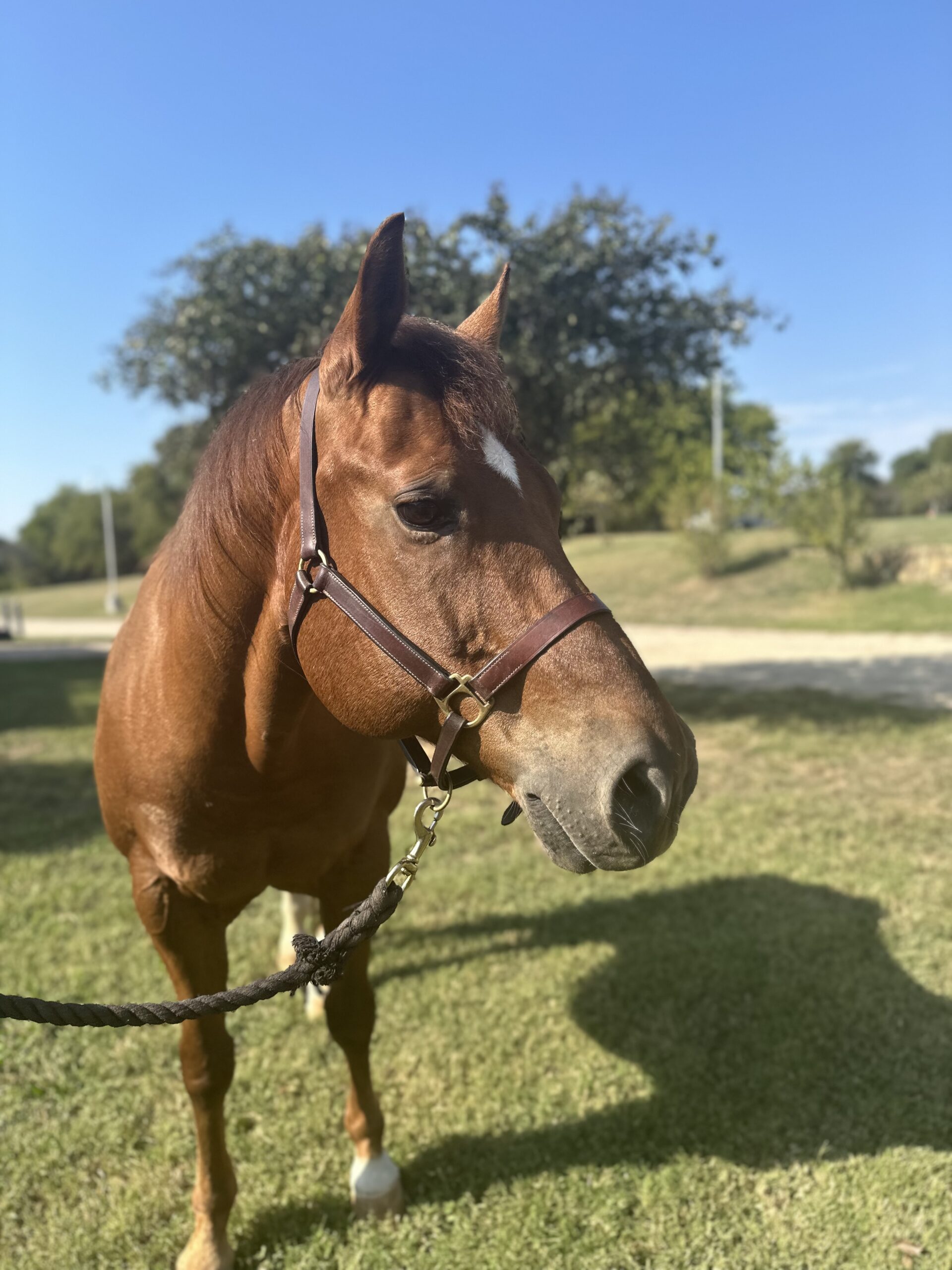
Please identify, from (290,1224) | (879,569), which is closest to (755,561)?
(879,569)

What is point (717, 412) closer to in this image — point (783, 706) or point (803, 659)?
point (803, 659)

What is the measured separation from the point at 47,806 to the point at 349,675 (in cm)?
615

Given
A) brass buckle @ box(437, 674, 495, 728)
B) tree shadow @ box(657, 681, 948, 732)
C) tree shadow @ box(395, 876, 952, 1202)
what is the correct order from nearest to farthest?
brass buckle @ box(437, 674, 495, 728) → tree shadow @ box(395, 876, 952, 1202) → tree shadow @ box(657, 681, 948, 732)

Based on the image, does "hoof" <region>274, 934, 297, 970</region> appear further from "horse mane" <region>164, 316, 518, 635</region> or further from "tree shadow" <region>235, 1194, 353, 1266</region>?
"horse mane" <region>164, 316, 518, 635</region>

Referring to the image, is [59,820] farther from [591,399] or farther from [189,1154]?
[591,399]

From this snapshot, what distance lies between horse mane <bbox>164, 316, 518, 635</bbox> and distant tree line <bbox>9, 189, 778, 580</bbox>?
4.19m

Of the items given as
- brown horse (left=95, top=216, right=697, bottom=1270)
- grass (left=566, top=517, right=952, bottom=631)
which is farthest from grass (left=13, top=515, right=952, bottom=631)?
brown horse (left=95, top=216, right=697, bottom=1270)

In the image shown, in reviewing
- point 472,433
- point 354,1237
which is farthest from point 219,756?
point 354,1237

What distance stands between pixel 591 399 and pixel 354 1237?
22.4 feet

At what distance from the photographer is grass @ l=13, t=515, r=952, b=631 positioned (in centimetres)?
1733

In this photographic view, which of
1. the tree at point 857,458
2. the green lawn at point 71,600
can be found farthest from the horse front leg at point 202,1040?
the tree at point 857,458

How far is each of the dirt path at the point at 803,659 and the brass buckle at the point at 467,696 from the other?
950 cm

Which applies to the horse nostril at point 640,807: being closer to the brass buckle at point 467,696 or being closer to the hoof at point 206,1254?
the brass buckle at point 467,696

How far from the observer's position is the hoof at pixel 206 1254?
7.55ft
